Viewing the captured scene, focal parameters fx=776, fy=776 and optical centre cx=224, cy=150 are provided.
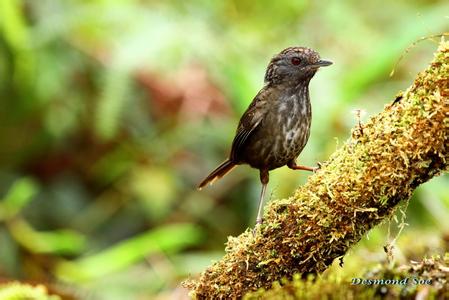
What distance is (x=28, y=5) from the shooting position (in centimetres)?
698

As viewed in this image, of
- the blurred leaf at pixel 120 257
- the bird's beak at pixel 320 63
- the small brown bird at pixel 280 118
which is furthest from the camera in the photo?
the blurred leaf at pixel 120 257

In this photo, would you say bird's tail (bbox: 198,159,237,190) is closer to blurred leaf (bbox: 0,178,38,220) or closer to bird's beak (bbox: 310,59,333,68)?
bird's beak (bbox: 310,59,333,68)

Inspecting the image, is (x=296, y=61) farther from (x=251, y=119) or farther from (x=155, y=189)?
(x=155, y=189)

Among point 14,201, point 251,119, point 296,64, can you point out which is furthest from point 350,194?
point 14,201

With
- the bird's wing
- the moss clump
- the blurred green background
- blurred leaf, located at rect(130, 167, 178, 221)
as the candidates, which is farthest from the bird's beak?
blurred leaf, located at rect(130, 167, 178, 221)

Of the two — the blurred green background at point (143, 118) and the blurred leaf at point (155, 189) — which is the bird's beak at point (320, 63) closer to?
the blurred green background at point (143, 118)

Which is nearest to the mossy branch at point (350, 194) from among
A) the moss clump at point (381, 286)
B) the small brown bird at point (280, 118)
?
the moss clump at point (381, 286)

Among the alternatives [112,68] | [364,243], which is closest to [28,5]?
[112,68]

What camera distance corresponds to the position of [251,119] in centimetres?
359

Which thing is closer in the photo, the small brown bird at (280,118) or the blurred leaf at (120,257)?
the small brown bird at (280,118)

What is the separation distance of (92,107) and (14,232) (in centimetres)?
173

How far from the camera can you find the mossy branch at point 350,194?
2510 millimetres

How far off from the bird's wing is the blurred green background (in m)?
1.86

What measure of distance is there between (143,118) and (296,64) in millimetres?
3675
